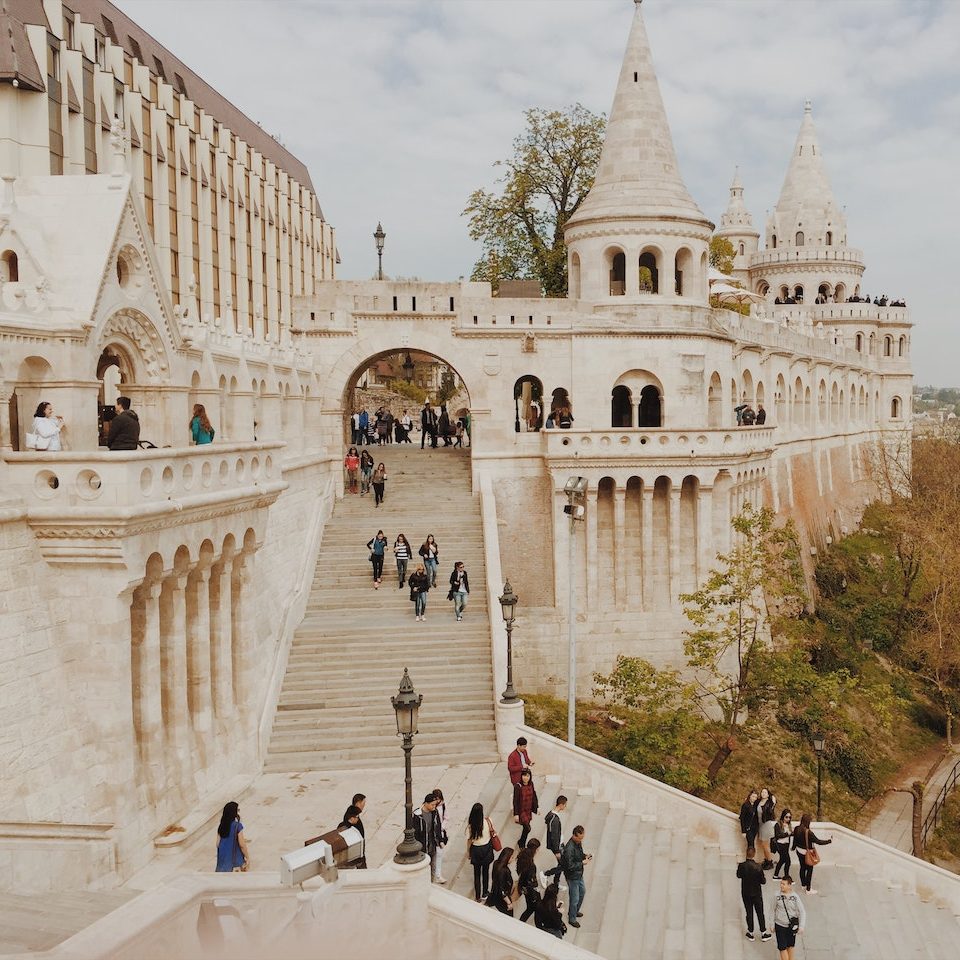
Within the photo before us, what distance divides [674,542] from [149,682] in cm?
1626

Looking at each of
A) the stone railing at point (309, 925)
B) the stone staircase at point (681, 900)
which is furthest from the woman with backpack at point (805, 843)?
the stone railing at point (309, 925)

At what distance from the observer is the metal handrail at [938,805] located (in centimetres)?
2333

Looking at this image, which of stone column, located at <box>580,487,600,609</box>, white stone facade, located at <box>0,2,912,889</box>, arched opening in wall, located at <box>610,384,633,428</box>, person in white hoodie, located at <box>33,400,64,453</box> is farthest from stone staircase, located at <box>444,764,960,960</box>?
arched opening in wall, located at <box>610,384,633,428</box>

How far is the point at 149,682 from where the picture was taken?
1235cm

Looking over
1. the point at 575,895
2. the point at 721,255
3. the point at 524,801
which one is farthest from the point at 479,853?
the point at 721,255

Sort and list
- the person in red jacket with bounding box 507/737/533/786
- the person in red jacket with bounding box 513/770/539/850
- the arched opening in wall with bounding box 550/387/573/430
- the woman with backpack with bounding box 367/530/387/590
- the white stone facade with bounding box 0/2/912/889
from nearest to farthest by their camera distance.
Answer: the white stone facade with bounding box 0/2/912/889 → the person in red jacket with bounding box 513/770/539/850 → the person in red jacket with bounding box 507/737/533/786 → the woman with backpack with bounding box 367/530/387/590 → the arched opening in wall with bounding box 550/387/573/430

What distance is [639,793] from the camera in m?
16.5

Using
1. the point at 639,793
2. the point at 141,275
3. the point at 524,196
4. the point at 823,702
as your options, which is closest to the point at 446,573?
the point at 639,793

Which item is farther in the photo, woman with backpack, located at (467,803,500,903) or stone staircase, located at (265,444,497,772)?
stone staircase, located at (265,444,497,772)

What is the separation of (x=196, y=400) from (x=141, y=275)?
3.18 meters

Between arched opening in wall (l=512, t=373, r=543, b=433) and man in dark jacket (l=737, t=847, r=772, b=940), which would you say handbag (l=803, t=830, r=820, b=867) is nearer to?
man in dark jacket (l=737, t=847, r=772, b=940)

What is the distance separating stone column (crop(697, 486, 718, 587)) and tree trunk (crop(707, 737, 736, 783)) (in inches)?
215

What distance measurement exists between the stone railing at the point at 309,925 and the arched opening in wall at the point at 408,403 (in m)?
17.2

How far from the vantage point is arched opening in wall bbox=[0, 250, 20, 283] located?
12750mm
